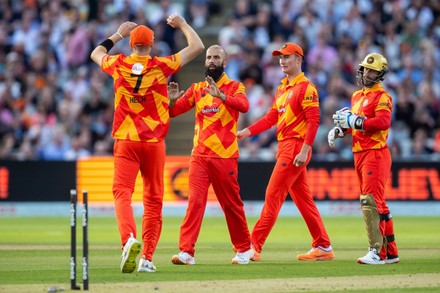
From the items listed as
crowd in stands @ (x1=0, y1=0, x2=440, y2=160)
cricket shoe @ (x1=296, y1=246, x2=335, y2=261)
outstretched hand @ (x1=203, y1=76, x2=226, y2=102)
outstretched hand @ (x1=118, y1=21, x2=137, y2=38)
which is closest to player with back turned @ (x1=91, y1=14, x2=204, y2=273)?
outstretched hand @ (x1=118, y1=21, x2=137, y2=38)

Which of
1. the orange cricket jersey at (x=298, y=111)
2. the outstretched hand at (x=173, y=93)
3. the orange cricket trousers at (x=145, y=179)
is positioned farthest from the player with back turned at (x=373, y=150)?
the orange cricket trousers at (x=145, y=179)

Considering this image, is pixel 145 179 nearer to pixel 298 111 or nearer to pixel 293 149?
pixel 293 149

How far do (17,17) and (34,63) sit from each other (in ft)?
6.16

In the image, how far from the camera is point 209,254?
14203mm

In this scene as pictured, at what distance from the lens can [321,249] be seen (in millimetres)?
13266

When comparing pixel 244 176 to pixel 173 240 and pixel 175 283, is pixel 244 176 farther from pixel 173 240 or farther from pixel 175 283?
pixel 175 283

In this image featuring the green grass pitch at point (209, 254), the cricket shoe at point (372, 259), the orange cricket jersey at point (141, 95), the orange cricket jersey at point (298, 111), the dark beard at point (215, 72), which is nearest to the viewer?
the green grass pitch at point (209, 254)

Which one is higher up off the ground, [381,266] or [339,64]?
[339,64]

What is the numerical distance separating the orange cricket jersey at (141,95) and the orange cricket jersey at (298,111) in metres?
1.94

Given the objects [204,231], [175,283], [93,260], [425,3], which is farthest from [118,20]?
[175,283]

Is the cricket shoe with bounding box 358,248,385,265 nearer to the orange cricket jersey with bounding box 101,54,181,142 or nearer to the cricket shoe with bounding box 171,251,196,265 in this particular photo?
the cricket shoe with bounding box 171,251,196,265

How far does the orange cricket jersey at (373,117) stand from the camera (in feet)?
41.0

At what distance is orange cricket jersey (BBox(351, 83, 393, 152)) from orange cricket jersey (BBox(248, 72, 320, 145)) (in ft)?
1.57

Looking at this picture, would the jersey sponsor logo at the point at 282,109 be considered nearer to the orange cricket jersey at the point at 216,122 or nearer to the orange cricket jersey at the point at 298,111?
the orange cricket jersey at the point at 298,111
